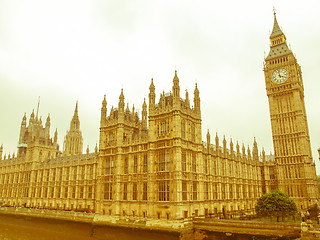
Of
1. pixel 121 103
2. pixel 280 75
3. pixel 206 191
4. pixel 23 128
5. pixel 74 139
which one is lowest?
pixel 206 191

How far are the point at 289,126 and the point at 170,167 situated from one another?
55165 millimetres

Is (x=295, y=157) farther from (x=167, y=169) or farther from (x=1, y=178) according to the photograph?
(x=1, y=178)

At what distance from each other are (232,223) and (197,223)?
6.94 meters

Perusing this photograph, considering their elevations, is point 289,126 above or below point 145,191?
above

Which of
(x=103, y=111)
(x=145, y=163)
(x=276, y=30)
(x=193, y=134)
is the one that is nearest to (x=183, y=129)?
(x=193, y=134)

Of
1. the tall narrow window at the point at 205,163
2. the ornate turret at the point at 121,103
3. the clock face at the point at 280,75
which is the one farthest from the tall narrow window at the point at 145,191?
the clock face at the point at 280,75

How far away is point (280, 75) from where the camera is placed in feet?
295

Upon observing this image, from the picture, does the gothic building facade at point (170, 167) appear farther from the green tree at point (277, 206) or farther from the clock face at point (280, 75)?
the green tree at point (277, 206)

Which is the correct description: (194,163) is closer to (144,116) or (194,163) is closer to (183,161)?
(183,161)

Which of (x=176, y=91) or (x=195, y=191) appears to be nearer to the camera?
(x=176, y=91)

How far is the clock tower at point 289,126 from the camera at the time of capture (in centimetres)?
7888

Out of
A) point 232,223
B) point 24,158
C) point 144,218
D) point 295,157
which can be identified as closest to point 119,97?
point 144,218

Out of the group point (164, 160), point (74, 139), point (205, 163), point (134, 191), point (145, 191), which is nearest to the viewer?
point (164, 160)

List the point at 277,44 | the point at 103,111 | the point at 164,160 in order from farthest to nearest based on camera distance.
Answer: the point at 277,44
the point at 103,111
the point at 164,160
